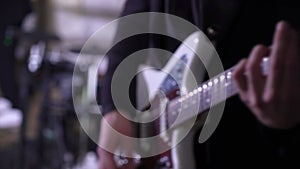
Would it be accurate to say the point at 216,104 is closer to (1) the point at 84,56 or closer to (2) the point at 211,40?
(2) the point at 211,40

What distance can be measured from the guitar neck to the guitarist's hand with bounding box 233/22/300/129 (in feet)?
0.05

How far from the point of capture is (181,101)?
0.71 meters

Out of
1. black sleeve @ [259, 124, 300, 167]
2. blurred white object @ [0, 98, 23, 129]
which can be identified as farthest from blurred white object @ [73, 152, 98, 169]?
black sleeve @ [259, 124, 300, 167]

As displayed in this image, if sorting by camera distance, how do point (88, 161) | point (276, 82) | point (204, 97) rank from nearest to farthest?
1. point (276, 82)
2. point (204, 97)
3. point (88, 161)

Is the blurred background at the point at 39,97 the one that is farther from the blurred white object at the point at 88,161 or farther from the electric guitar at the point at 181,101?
the electric guitar at the point at 181,101

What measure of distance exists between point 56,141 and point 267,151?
65.6 inches

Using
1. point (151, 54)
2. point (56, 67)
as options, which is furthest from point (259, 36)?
point (56, 67)

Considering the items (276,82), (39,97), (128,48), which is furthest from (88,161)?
(276,82)

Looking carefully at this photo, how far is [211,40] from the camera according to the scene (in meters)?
0.66

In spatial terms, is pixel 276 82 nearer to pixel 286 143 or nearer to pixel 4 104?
pixel 286 143

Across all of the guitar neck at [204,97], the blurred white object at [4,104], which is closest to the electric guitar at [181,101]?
the guitar neck at [204,97]

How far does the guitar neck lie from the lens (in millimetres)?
590

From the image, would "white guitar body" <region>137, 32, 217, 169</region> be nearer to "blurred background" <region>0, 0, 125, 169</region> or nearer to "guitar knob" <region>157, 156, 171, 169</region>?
"guitar knob" <region>157, 156, 171, 169</region>

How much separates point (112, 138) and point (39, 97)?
161 centimetres
